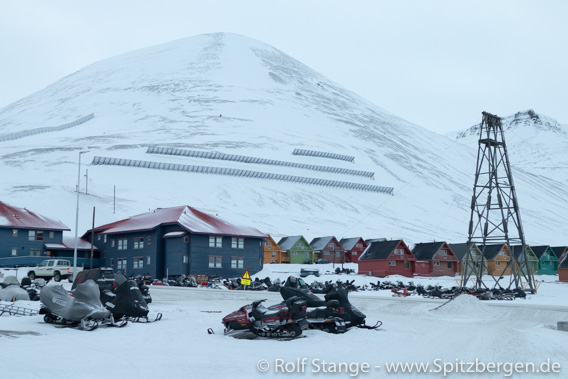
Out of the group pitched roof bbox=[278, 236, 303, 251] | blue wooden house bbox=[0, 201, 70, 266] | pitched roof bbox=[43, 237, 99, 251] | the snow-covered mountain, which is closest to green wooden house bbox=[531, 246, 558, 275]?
the snow-covered mountain

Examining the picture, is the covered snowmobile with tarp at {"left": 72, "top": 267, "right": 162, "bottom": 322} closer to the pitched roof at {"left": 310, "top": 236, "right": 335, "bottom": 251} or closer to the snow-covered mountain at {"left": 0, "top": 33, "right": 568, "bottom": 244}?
the snow-covered mountain at {"left": 0, "top": 33, "right": 568, "bottom": 244}

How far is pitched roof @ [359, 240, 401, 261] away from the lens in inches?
2884

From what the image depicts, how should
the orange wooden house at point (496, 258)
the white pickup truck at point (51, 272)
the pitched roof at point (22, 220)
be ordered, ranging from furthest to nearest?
the orange wooden house at point (496, 258)
the pitched roof at point (22, 220)
the white pickup truck at point (51, 272)

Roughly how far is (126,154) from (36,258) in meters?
73.3

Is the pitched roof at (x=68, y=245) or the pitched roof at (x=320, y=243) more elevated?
the pitched roof at (x=320, y=243)

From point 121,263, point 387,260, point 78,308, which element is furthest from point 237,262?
point 78,308

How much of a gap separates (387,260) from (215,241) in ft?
65.0

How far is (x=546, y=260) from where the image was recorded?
3647 inches

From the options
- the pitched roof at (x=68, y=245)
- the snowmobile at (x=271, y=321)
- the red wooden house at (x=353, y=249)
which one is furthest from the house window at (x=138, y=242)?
the snowmobile at (x=271, y=321)

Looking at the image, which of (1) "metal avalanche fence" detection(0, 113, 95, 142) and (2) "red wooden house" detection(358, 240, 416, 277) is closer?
(2) "red wooden house" detection(358, 240, 416, 277)

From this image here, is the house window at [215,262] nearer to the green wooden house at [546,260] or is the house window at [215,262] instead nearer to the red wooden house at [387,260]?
the red wooden house at [387,260]

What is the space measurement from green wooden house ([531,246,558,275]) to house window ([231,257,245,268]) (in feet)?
151

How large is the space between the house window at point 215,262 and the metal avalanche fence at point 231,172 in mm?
69361

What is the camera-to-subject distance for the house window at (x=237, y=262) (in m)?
68.4
